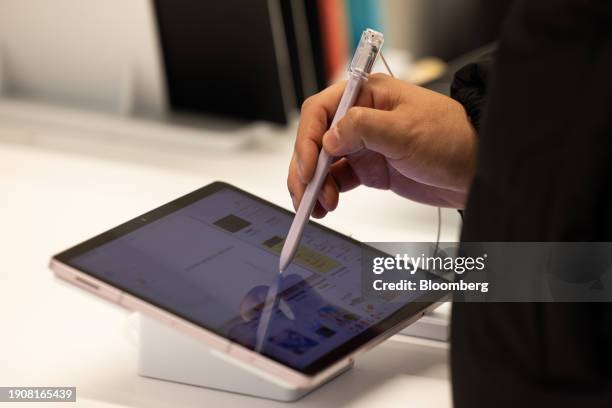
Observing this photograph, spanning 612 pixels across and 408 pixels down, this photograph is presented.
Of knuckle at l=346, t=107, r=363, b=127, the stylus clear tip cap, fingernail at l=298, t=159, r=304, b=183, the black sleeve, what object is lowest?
fingernail at l=298, t=159, r=304, b=183

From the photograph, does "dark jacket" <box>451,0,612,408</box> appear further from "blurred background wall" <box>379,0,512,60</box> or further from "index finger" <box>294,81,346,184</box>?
"blurred background wall" <box>379,0,512,60</box>

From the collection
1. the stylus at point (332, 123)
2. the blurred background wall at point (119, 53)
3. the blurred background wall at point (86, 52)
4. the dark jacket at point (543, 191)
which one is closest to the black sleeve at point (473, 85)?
the stylus at point (332, 123)

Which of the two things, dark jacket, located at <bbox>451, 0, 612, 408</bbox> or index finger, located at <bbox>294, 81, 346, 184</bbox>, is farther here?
index finger, located at <bbox>294, 81, 346, 184</bbox>

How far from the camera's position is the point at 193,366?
793 mm

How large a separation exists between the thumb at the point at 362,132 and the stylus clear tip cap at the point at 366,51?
4 centimetres

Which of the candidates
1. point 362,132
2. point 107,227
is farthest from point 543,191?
point 107,227

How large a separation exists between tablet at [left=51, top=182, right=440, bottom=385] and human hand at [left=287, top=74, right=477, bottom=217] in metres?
0.05

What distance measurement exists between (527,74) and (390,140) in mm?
266

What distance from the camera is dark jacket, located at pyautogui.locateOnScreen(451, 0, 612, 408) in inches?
22.3

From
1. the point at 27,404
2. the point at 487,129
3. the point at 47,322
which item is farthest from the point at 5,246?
the point at 487,129

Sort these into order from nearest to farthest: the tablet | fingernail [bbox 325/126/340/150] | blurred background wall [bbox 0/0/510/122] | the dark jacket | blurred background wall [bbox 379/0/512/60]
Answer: the dark jacket
the tablet
fingernail [bbox 325/126/340/150]
blurred background wall [bbox 0/0/510/122]
blurred background wall [bbox 379/0/512/60]

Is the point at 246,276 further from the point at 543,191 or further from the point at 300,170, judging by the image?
the point at 543,191

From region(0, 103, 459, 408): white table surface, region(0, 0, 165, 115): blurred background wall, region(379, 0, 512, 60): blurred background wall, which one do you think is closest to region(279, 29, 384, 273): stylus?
region(0, 103, 459, 408): white table surface

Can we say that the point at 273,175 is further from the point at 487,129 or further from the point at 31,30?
the point at 487,129
